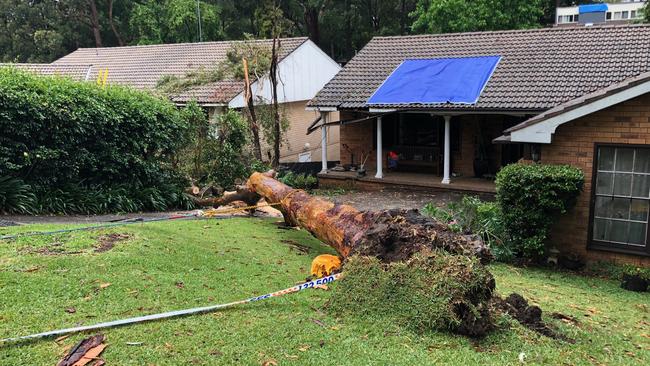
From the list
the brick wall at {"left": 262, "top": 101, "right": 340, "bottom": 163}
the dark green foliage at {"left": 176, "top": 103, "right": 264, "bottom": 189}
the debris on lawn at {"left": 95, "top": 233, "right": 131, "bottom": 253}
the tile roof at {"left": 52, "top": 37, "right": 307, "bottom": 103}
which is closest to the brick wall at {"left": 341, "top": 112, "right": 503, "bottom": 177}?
the tile roof at {"left": 52, "top": 37, "right": 307, "bottom": 103}

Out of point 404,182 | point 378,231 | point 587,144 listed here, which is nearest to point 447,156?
point 404,182

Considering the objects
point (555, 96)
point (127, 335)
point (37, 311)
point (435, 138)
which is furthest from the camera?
point (435, 138)

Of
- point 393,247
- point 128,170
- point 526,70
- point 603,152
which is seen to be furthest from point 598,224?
point 128,170

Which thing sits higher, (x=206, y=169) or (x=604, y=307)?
(x=206, y=169)

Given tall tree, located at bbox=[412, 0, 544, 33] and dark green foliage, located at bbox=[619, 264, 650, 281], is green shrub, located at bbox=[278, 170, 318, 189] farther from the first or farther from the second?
tall tree, located at bbox=[412, 0, 544, 33]

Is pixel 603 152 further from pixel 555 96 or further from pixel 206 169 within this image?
pixel 206 169

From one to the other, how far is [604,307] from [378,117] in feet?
36.6

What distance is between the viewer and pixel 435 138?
1859cm

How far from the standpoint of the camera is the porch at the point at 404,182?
16.2 metres

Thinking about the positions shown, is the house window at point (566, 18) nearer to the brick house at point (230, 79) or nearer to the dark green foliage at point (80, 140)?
the brick house at point (230, 79)

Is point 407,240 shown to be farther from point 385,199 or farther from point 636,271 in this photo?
point 385,199

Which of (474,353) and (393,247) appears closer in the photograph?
(474,353)

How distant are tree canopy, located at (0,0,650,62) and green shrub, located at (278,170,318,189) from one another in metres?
17.6

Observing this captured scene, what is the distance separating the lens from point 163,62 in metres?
26.7
